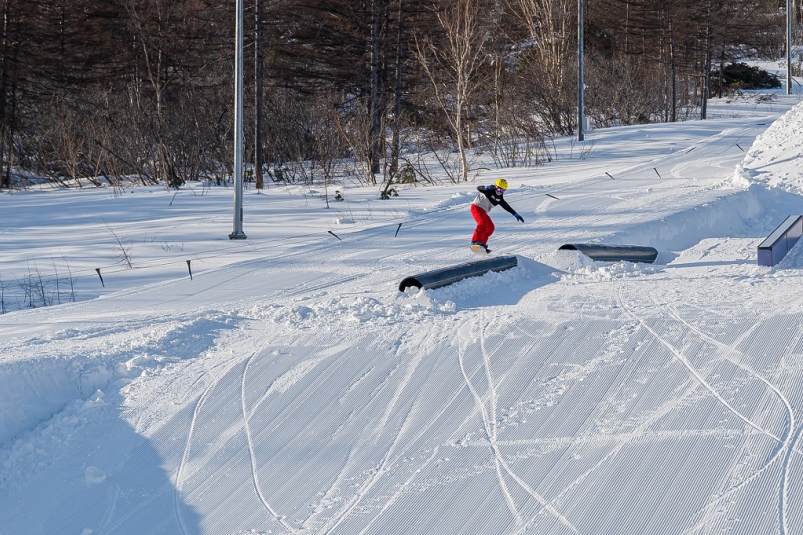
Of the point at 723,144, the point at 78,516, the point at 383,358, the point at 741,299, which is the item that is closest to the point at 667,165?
the point at 723,144

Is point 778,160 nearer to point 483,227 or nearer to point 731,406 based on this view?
point 483,227

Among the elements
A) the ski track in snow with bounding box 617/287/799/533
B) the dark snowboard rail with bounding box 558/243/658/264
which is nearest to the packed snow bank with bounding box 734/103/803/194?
the dark snowboard rail with bounding box 558/243/658/264

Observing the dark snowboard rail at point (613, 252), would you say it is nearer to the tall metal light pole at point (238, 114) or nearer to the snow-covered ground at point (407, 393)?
the snow-covered ground at point (407, 393)

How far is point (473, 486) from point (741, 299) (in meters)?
4.80

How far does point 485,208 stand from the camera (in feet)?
37.4

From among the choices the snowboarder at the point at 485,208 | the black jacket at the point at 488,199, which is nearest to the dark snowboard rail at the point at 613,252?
the snowboarder at the point at 485,208

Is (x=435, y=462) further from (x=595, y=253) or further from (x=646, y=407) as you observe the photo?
(x=595, y=253)

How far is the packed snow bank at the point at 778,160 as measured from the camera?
56.1ft

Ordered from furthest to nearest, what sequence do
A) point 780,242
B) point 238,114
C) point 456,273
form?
point 238,114
point 780,242
point 456,273

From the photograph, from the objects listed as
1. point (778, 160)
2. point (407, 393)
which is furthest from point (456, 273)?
point (778, 160)

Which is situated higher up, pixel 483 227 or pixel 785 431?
pixel 483 227

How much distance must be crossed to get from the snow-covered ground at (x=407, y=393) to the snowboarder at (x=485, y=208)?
0.52 meters

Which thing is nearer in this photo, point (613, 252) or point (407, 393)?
point (407, 393)

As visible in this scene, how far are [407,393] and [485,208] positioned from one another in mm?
4611
